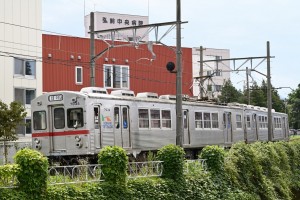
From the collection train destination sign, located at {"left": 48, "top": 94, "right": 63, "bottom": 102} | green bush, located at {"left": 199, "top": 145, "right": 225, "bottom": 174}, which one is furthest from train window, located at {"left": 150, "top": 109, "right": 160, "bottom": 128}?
green bush, located at {"left": 199, "top": 145, "right": 225, "bottom": 174}

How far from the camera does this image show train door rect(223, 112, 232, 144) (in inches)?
1243

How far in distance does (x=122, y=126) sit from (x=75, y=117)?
6.51 feet

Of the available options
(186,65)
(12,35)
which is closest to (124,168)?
(12,35)

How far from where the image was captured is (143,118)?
23.5 metres

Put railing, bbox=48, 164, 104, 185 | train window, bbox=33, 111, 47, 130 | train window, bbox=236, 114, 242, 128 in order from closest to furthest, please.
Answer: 1. railing, bbox=48, 164, 104, 185
2. train window, bbox=33, 111, 47, 130
3. train window, bbox=236, 114, 242, 128

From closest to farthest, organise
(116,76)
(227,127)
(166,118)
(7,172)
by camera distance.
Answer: (7,172) → (166,118) → (227,127) → (116,76)

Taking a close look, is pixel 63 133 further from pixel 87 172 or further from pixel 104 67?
pixel 104 67

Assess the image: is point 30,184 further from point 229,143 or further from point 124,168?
point 229,143

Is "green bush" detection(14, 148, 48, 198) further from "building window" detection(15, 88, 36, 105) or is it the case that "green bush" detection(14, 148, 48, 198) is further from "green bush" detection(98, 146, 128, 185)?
"building window" detection(15, 88, 36, 105)

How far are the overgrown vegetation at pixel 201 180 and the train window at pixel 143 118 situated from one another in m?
3.89

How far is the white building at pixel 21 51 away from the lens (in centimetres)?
3881

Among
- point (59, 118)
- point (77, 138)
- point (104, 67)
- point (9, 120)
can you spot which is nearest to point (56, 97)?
point (59, 118)

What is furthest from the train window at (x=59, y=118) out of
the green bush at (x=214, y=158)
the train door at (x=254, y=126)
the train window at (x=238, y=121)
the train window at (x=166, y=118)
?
the train door at (x=254, y=126)

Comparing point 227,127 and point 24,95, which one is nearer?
point 227,127
